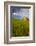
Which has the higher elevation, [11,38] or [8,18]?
[8,18]

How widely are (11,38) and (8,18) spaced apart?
0.99 ft

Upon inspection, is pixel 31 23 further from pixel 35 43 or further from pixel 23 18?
pixel 35 43

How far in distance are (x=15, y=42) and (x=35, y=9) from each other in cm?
60

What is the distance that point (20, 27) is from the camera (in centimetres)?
145

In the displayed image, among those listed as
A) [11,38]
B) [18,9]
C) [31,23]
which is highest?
[18,9]

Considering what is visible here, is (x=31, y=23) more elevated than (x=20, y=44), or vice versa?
(x=31, y=23)

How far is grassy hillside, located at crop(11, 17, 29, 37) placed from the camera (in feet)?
4.71

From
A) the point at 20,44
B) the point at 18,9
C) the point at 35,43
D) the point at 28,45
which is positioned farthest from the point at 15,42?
the point at 18,9

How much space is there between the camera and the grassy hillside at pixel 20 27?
144 centimetres

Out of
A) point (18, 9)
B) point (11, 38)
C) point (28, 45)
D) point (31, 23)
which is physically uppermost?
point (18, 9)

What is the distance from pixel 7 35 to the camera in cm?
143

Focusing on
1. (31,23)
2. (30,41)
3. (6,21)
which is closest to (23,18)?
(31,23)

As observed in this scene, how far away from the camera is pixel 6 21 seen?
1.43 meters

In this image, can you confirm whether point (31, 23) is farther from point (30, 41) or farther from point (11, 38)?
point (11, 38)
